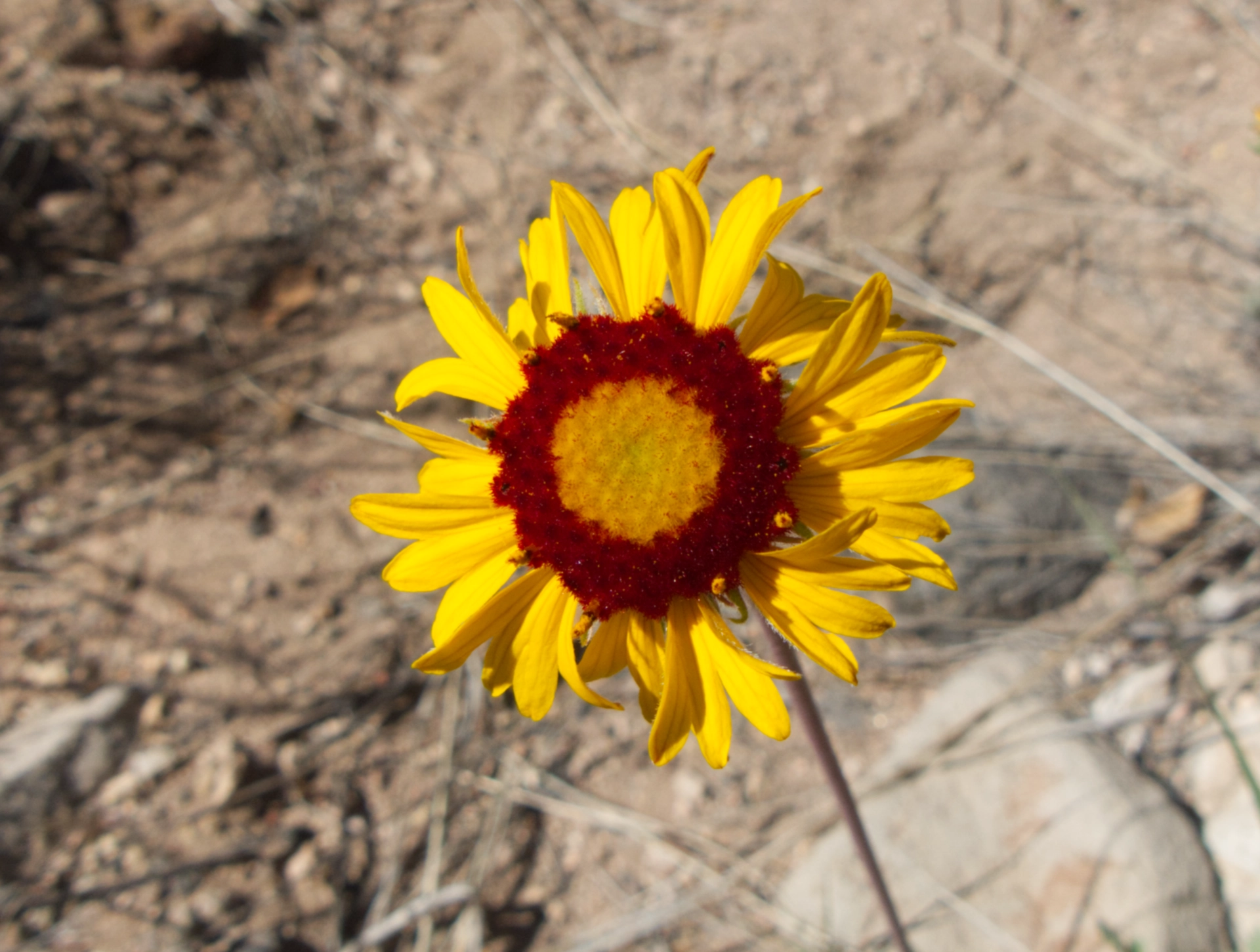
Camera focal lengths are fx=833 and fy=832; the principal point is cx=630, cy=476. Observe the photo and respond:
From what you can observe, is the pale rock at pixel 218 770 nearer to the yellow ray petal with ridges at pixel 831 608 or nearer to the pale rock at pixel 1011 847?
the pale rock at pixel 1011 847

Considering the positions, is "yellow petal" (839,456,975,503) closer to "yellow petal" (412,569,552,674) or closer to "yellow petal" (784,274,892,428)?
"yellow petal" (784,274,892,428)

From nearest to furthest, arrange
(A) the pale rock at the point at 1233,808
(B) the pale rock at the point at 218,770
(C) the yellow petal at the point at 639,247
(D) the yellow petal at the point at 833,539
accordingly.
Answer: (D) the yellow petal at the point at 833,539 → (C) the yellow petal at the point at 639,247 → (A) the pale rock at the point at 1233,808 → (B) the pale rock at the point at 218,770

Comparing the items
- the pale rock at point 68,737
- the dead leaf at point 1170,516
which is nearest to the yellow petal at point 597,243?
the dead leaf at point 1170,516

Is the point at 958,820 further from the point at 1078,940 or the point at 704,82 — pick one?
the point at 704,82

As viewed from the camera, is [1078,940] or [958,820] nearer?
[1078,940]

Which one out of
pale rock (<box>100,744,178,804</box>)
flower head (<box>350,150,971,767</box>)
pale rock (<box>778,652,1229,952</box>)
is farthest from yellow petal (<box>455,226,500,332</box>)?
pale rock (<box>100,744,178,804</box>)

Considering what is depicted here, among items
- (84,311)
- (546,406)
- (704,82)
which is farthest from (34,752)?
(704,82)

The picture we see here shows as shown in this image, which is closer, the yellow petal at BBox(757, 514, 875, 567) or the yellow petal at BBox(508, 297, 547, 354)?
the yellow petal at BBox(757, 514, 875, 567)
